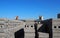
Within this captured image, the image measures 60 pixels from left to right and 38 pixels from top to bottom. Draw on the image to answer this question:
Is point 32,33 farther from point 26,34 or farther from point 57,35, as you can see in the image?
point 57,35

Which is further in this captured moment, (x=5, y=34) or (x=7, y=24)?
(x=7, y=24)

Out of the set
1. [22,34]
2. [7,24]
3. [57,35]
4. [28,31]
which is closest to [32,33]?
[28,31]

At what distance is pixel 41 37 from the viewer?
75.5ft

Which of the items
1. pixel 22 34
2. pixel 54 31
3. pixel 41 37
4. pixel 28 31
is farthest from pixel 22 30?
pixel 54 31

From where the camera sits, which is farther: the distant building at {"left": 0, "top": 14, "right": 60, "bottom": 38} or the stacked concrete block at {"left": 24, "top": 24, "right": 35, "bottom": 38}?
the stacked concrete block at {"left": 24, "top": 24, "right": 35, "bottom": 38}

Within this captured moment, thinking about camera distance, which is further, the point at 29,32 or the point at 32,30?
the point at 32,30

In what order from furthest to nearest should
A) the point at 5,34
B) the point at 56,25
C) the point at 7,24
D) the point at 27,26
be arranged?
1. the point at 7,24
2. the point at 27,26
3. the point at 56,25
4. the point at 5,34

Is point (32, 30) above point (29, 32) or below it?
above

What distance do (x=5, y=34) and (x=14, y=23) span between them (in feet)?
21.9

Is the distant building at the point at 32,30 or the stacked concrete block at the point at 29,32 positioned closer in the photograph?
the distant building at the point at 32,30

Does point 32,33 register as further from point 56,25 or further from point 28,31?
point 56,25

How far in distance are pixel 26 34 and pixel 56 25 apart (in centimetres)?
545

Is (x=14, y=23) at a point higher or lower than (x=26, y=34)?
higher

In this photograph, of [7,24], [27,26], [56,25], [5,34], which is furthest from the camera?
[7,24]
